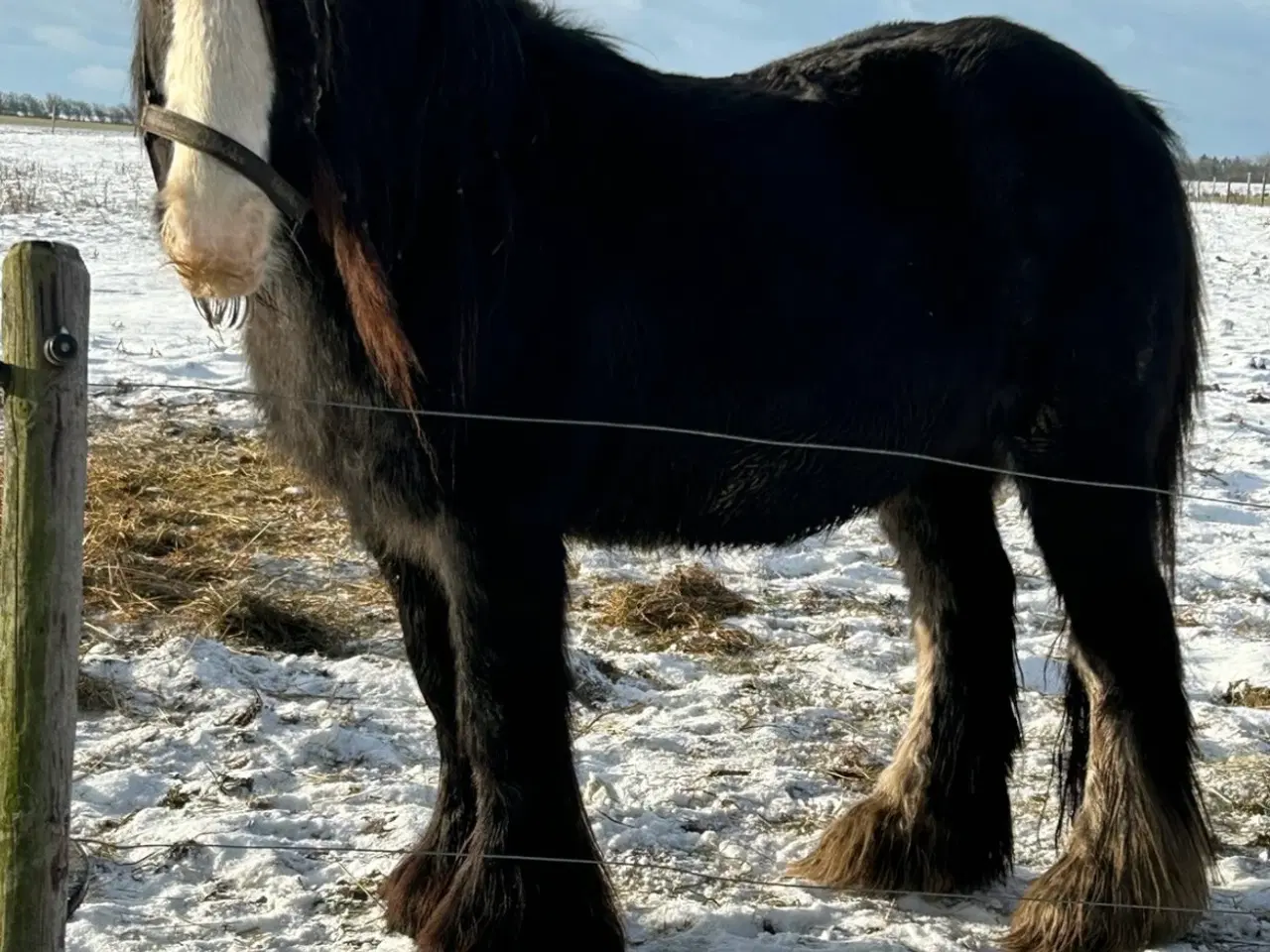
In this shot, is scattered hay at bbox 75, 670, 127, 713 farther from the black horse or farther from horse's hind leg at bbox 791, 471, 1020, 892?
horse's hind leg at bbox 791, 471, 1020, 892

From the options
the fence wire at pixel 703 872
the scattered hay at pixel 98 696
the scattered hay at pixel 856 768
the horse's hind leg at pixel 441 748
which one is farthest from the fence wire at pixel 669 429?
the scattered hay at pixel 98 696

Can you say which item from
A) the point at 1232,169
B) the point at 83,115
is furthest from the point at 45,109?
the point at 1232,169

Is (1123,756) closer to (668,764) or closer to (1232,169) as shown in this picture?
(668,764)

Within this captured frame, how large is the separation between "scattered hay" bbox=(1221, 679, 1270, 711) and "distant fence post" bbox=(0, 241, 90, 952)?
3.35 meters

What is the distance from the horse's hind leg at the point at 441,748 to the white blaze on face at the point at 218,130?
89 cm

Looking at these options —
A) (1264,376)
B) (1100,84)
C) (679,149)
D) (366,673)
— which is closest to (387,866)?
(366,673)

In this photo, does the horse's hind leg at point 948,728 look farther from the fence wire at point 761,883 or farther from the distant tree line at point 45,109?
the distant tree line at point 45,109

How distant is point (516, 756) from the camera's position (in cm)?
212

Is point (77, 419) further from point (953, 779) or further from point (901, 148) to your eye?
point (953, 779)

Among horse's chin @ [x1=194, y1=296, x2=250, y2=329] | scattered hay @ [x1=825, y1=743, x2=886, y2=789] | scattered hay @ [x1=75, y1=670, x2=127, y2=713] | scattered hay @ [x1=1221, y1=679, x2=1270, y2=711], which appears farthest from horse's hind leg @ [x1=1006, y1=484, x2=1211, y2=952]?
scattered hay @ [x1=75, y1=670, x2=127, y2=713]

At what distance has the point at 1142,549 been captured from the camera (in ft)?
8.51

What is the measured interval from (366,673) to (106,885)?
1.15 metres

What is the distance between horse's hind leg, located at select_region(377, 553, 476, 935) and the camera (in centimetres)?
237

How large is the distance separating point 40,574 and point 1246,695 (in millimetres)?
3481
